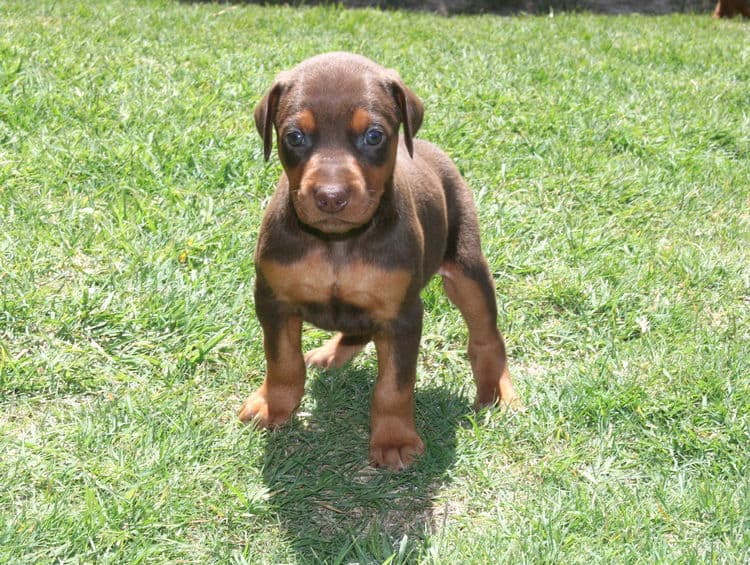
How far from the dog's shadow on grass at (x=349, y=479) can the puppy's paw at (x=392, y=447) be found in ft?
0.12

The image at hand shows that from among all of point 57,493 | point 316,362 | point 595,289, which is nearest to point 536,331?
point 595,289

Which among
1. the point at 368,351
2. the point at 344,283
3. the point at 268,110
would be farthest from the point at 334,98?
the point at 368,351

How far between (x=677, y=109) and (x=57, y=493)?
5.89 meters

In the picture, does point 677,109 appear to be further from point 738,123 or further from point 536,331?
point 536,331

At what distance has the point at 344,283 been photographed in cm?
409

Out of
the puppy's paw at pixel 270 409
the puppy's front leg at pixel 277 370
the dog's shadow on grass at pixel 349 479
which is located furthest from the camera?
the puppy's paw at pixel 270 409

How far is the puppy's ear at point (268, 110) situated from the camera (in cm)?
403

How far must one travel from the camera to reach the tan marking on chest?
13.4 feet

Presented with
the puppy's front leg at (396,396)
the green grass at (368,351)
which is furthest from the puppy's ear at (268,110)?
the green grass at (368,351)

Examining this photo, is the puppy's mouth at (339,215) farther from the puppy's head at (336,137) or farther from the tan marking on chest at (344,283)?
the tan marking on chest at (344,283)

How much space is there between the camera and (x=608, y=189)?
686 cm

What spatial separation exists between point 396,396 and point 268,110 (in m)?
1.26

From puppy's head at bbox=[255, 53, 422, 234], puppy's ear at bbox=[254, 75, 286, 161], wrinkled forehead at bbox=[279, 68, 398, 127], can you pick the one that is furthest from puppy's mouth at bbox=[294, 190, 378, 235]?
puppy's ear at bbox=[254, 75, 286, 161]

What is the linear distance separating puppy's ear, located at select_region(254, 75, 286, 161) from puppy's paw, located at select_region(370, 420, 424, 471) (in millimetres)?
1234
